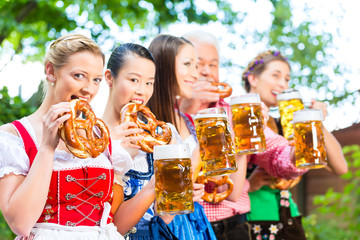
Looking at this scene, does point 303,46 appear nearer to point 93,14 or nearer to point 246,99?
point 93,14

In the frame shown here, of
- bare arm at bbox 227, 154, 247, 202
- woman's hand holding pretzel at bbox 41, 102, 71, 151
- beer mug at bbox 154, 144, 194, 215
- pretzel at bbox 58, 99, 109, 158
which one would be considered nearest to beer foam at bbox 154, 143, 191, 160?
beer mug at bbox 154, 144, 194, 215

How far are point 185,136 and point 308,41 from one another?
637 cm

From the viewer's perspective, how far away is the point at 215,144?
1934 mm

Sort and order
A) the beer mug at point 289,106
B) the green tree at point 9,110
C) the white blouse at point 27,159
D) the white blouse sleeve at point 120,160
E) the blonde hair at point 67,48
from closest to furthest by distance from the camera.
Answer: the white blouse at point 27,159
the blonde hair at point 67,48
the white blouse sleeve at point 120,160
the beer mug at point 289,106
the green tree at point 9,110

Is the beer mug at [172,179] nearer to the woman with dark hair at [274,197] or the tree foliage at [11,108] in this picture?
the woman with dark hair at [274,197]

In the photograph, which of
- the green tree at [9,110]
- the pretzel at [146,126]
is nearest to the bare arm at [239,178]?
the pretzel at [146,126]

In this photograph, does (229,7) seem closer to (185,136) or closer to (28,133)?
(185,136)

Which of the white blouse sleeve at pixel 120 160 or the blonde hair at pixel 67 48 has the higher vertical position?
the blonde hair at pixel 67 48

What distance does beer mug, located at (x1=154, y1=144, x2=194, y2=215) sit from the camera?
5.47 feet

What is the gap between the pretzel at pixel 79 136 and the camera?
60.7 inches

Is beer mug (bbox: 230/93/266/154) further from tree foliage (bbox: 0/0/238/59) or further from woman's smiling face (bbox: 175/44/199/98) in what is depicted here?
tree foliage (bbox: 0/0/238/59)

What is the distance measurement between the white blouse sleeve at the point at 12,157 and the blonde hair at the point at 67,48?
34cm

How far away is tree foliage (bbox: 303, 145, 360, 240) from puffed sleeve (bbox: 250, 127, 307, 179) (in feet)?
14.1

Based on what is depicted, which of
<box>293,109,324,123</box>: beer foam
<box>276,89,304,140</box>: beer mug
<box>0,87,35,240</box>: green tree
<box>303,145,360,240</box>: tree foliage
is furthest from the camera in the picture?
<box>303,145,360,240</box>: tree foliage
